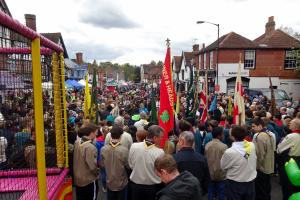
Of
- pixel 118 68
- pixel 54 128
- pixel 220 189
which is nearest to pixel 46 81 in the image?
pixel 54 128

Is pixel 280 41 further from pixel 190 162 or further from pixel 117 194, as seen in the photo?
pixel 190 162

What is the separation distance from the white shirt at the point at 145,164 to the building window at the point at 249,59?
28945mm

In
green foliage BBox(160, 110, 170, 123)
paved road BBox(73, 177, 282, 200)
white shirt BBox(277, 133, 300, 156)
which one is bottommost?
paved road BBox(73, 177, 282, 200)

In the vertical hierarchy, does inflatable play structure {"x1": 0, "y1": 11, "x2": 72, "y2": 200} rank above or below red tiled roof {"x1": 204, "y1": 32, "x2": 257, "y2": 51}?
below

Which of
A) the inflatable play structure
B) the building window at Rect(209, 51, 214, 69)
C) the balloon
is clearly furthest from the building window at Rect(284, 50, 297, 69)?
the inflatable play structure

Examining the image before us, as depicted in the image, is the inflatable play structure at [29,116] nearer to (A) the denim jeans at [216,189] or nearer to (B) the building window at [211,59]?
(A) the denim jeans at [216,189]

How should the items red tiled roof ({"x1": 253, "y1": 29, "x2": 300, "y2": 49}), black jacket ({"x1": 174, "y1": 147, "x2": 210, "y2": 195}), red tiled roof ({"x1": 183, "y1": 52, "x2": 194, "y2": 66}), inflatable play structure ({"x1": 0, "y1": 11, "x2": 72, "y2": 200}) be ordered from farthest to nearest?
red tiled roof ({"x1": 183, "y1": 52, "x2": 194, "y2": 66}), red tiled roof ({"x1": 253, "y1": 29, "x2": 300, "y2": 49}), black jacket ({"x1": 174, "y1": 147, "x2": 210, "y2": 195}), inflatable play structure ({"x1": 0, "y1": 11, "x2": 72, "y2": 200})

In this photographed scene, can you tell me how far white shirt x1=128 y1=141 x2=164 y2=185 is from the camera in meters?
5.04

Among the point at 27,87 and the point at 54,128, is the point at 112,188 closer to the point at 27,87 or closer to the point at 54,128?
the point at 54,128

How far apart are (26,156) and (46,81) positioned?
891mm

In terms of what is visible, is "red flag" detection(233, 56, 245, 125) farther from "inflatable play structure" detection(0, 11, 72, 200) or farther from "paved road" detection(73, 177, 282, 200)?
"inflatable play structure" detection(0, 11, 72, 200)

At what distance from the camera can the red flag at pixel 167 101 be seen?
19.9 feet

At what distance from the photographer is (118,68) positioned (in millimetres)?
130875

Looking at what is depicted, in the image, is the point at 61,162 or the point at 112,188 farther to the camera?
the point at 112,188
